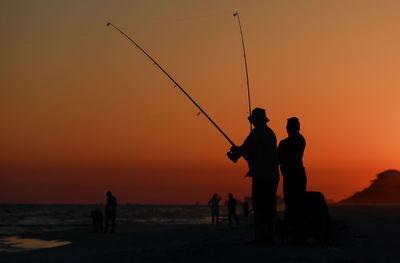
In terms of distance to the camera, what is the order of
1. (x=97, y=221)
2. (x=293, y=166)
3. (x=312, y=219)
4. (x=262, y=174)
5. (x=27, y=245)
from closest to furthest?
(x=262, y=174) → (x=312, y=219) → (x=293, y=166) → (x=27, y=245) → (x=97, y=221)

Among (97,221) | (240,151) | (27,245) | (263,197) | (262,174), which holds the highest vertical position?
(240,151)

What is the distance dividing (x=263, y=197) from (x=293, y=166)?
2.56 feet

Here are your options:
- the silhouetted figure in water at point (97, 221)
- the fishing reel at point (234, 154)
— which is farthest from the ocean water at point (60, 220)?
the fishing reel at point (234, 154)

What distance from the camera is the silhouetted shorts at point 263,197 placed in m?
9.12

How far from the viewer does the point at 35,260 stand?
1166 centimetres

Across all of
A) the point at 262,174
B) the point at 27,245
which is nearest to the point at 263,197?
the point at 262,174

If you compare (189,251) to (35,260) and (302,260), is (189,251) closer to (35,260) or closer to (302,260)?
(302,260)

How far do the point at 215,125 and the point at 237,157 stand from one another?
0.87 m

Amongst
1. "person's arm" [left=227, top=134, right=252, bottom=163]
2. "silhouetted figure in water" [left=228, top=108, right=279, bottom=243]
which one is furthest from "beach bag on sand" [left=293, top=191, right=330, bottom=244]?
"person's arm" [left=227, top=134, right=252, bottom=163]

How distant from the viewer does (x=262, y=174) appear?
9.11 meters

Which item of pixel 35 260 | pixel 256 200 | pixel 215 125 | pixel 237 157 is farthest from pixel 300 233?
pixel 35 260

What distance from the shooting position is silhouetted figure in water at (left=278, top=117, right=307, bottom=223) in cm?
938

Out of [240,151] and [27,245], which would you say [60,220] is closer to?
[27,245]

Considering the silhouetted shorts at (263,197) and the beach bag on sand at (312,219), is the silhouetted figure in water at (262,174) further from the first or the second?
the beach bag on sand at (312,219)
